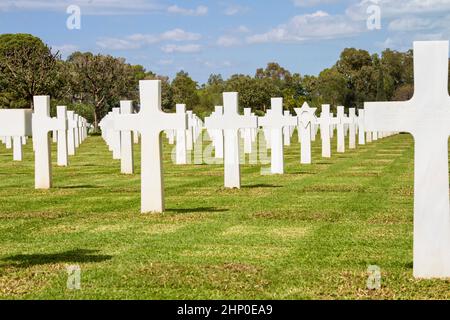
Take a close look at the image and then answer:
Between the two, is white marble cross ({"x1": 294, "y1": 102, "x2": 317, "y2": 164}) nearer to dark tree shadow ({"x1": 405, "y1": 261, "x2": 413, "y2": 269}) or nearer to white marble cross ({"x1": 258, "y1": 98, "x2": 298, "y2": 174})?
white marble cross ({"x1": 258, "y1": 98, "x2": 298, "y2": 174})

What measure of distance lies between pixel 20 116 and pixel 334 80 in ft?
307

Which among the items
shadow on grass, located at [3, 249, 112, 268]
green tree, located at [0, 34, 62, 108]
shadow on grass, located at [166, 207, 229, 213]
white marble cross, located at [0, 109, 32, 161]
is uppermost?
green tree, located at [0, 34, 62, 108]

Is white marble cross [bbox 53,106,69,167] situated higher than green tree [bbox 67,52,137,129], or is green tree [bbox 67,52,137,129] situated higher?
green tree [bbox 67,52,137,129]

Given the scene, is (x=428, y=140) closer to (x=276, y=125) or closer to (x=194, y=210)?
(x=194, y=210)

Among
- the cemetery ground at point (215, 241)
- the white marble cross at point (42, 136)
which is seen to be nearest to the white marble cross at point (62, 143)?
the cemetery ground at point (215, 241)

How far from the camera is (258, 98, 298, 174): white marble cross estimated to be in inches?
1013

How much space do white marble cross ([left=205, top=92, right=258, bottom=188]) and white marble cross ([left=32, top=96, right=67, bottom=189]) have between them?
11.4ft

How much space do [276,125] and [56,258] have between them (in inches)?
601

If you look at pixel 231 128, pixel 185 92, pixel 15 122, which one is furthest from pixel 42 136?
pixel 185 92

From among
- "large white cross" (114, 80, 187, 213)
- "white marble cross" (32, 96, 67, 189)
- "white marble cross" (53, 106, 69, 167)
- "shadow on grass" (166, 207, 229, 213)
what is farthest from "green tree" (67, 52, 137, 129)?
"large white cross" (114, 80, 187, 213)

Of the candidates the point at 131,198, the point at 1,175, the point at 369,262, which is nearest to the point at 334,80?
the point at 1,175

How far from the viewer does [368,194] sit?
63.5 feet

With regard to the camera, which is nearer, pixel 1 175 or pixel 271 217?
pixel 271 217
